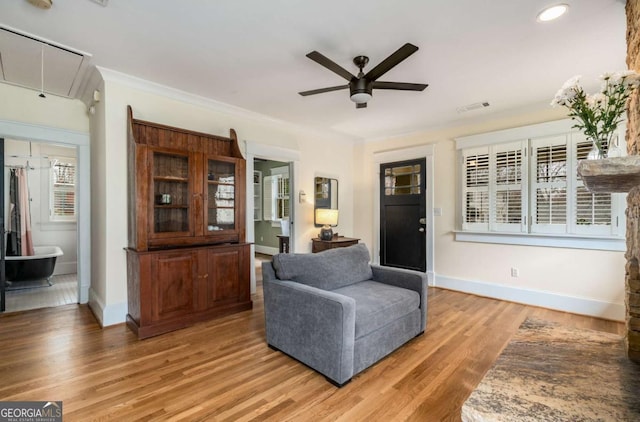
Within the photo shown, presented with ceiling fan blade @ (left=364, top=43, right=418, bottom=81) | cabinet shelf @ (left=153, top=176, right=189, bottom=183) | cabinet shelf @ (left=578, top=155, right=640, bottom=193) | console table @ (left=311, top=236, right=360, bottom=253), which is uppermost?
ceiling fan blade @ (left=364, top=43, right=418, bottom=81)

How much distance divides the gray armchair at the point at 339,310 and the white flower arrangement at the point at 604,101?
5.38 ft

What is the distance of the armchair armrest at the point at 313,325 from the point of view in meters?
2.04

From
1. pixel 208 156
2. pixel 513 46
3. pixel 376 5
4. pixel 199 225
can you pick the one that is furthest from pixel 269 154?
pixel 513 46

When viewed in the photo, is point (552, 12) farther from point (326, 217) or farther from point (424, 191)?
point (326, 217)

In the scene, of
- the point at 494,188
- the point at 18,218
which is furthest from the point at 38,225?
the point at 494,188

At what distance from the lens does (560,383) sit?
1.34 metres

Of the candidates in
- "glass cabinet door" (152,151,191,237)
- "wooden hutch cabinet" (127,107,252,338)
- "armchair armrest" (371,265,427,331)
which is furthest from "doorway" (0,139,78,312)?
"armchair armrest" (371,265,427,331)

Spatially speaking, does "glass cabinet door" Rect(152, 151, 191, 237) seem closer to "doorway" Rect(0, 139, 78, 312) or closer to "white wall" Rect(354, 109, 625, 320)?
"doorway" Rect(0, 139, 78, 312)

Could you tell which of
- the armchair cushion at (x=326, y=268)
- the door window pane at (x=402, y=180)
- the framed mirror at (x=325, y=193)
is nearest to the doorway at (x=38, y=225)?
the armchair cushion at (x=326, y=268)

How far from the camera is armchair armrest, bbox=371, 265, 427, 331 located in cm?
282

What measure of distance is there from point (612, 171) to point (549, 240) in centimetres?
309

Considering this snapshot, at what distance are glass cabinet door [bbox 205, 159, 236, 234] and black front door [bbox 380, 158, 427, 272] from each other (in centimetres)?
289

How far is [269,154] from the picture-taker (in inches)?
173

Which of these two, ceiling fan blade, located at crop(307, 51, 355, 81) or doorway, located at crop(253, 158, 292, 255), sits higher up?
ceiling fan blade, located at crop(307, 51, 355, 81)
